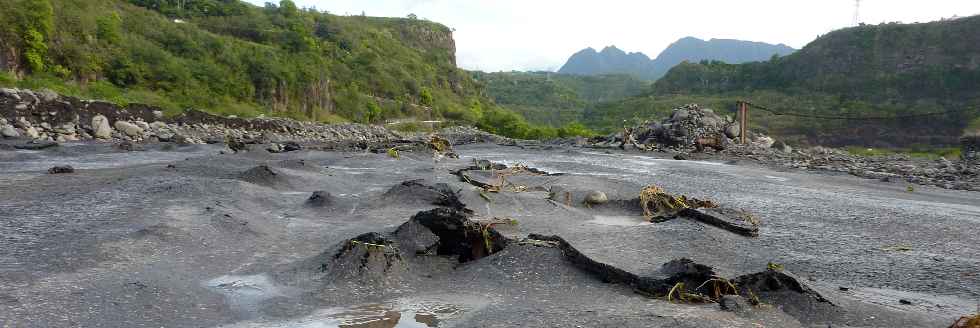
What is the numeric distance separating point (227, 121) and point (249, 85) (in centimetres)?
1190

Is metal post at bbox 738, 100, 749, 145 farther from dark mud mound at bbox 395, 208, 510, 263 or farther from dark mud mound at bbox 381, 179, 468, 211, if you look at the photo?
dark mud mound at bbox 395, 208, 510, 263

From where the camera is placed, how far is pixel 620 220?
20.9 feet

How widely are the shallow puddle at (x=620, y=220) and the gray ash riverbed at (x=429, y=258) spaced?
0.04 m

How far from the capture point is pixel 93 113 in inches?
586

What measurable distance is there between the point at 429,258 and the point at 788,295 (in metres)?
2.46

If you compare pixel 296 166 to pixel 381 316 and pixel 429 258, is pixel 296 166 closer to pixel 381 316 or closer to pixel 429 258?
pixel 429 258

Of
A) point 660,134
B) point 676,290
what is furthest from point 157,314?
point 660,134

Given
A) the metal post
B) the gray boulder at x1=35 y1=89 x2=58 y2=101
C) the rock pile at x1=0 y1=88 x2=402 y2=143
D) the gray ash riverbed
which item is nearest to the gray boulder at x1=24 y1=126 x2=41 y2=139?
the rock pile at x1=0 y1=88 x2=402 y2=143

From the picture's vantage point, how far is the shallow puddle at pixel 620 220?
609 centimetres

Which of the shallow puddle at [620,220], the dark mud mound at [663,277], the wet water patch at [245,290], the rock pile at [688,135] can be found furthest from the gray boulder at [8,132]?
the rock pile at [688,135]

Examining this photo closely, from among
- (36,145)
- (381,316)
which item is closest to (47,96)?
(36,145)

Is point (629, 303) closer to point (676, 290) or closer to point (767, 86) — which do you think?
point (676, 290)

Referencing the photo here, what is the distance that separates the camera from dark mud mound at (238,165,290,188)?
7809 millimetres

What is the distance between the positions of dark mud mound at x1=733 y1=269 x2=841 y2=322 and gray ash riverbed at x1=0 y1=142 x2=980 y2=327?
0.01 metres
